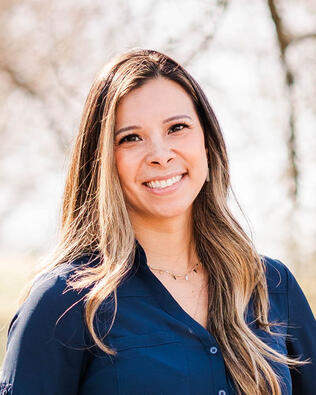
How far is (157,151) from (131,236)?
259mm

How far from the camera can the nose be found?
2.25 m

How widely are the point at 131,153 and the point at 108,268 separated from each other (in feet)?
1.11

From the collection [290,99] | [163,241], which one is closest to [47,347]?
[163,241]

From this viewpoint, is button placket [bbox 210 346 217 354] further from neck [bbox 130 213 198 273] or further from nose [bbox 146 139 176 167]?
nose [bbox 146 139 176 167]

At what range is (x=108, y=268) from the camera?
7.18ft

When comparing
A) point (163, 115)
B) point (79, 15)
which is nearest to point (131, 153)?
point (163, 115)

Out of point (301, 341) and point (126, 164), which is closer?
point (126, 164)

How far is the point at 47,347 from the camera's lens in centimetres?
201

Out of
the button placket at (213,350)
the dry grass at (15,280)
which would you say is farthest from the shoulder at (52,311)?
the dry grass at (15,280)

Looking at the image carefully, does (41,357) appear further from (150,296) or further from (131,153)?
(131,153)

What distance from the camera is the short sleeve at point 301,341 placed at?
2.46 m

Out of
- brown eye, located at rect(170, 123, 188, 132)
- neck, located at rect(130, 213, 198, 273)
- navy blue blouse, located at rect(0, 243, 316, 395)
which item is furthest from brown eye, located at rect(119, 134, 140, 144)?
navy blue blouse, located at rect(0, 243, 316, 395)

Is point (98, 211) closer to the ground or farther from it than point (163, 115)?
closer to the ground

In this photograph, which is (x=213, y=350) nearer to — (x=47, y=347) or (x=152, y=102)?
(x=47, y=347)
